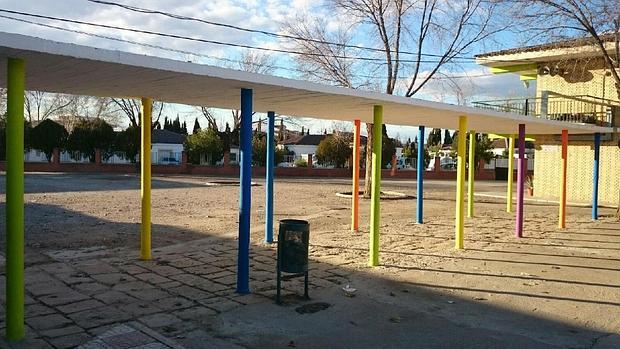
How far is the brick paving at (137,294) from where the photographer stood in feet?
17.0

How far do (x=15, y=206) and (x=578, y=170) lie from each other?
22.6 m

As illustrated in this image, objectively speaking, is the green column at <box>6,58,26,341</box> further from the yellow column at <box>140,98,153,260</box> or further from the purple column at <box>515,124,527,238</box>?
the purple column at <box>515,124,527,238</box>

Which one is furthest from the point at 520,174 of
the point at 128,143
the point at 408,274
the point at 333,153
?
the point at 128,143

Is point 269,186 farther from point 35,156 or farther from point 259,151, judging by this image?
point 35,156

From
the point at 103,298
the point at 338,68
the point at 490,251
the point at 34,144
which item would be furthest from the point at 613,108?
the point at 34,144

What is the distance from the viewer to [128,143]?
1801 inches

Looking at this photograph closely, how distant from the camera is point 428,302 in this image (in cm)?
673

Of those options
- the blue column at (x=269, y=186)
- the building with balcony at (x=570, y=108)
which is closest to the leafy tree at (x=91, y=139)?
the building with balcony at (x=570, y=108)

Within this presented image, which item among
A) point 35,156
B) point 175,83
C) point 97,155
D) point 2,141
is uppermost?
point 2,141

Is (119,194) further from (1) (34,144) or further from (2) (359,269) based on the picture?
(1) (34,144)

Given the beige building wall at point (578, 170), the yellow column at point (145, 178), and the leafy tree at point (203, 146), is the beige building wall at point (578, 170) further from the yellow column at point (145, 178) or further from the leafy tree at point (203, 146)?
the leafy tree at point (203, 146)

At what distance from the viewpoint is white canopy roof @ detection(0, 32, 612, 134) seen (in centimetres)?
469

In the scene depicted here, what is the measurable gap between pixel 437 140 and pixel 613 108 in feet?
217

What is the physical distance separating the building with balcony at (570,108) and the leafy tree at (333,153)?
71.5 ft
